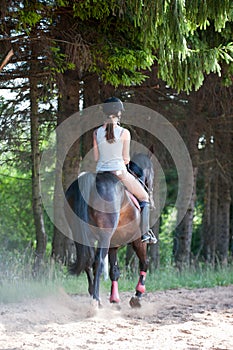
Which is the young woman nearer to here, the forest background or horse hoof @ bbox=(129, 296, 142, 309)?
the forest background

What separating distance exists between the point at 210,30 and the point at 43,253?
5782mm

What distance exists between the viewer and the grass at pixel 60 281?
9656 mm

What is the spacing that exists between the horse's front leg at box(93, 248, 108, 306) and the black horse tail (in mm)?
151

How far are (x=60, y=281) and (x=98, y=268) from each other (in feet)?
10.1

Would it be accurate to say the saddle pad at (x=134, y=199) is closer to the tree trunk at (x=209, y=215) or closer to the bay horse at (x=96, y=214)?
the bay horse at (x=96, y=214)

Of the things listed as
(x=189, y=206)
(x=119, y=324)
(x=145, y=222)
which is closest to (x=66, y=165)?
(x=189, y=206)

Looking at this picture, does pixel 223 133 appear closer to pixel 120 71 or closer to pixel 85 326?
pixel 120 71

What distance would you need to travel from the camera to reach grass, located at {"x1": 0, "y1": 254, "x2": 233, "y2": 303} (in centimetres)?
966

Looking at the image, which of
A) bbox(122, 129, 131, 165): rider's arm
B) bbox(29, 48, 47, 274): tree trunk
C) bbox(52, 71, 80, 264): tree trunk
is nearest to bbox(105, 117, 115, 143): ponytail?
bbox(122, 129, 131, 165): rider's arm

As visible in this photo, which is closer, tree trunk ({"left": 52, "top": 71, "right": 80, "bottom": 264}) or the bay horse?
the bay horse

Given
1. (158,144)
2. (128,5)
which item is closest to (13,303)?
(128,5)

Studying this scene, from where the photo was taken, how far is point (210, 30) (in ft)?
32.7

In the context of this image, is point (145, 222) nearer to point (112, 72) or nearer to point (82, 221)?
point (82, 221)

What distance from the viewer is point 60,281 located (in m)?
10.8
